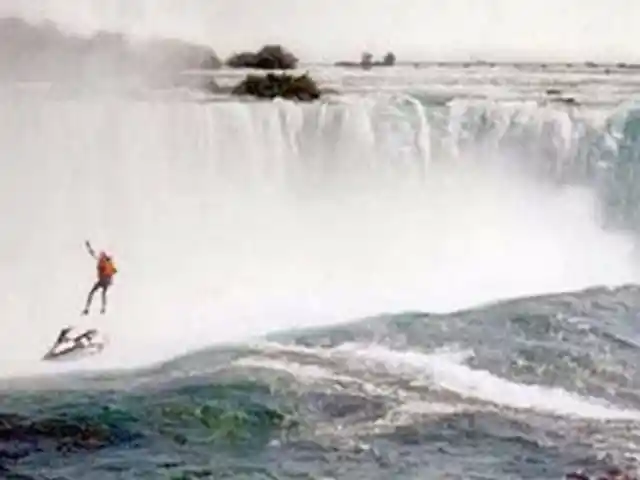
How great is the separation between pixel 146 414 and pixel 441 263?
0.50m

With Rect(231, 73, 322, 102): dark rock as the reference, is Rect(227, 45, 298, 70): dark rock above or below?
above

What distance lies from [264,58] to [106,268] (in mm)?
405

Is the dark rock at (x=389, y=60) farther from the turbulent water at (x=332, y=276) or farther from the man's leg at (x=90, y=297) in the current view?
the man's leg at (x=90, y=297)

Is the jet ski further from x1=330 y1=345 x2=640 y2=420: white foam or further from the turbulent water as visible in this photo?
x1=330 y1=345 x2=640 y2=420: white foam

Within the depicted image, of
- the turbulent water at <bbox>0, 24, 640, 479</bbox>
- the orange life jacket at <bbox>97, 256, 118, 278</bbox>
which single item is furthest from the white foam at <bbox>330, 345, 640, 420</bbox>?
the orange life jacket at <bbox>97, 256, 118, 278</bbox>

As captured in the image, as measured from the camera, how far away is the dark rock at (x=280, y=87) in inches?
59.8

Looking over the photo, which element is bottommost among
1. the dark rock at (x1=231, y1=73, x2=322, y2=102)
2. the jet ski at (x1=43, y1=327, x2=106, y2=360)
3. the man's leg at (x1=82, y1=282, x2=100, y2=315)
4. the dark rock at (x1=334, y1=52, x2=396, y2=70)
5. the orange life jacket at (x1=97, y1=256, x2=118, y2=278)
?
the jet ski at (x1=43, y1=327, x2=106, y2=360)

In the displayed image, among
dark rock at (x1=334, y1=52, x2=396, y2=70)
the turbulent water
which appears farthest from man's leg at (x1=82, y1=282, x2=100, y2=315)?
dark rock at (x1=334, y1=52, x2=396, y2=70)

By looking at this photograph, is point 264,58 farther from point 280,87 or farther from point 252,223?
point 252,223

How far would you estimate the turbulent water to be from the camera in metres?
1.45

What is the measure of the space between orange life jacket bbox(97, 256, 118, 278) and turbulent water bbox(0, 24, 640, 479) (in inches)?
0.6

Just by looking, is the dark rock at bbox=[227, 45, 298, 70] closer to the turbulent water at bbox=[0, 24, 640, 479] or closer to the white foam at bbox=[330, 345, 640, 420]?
the turbulent water at bbox=[0, 24, 640, 479]

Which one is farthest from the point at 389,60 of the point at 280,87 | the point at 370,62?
the point at 280,87

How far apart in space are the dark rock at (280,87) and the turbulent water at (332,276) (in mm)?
19
